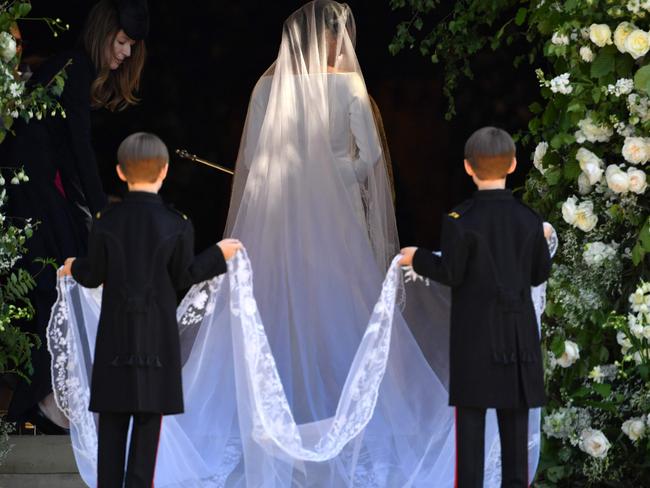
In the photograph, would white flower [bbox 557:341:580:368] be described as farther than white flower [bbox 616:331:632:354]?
Yes

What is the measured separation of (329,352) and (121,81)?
5.78 ft

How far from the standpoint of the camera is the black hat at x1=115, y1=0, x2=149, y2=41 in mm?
5398

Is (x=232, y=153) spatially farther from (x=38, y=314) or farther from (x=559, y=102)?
(x=559, y=102)

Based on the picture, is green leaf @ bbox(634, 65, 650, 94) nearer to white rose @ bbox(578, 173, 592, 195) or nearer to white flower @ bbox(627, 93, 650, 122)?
white flower @ bbox(627, 93, 650, 122)

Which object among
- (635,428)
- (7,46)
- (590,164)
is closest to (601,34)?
(590,164)

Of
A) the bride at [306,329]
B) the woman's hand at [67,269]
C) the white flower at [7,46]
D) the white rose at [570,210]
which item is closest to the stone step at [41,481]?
the bride at [306,329]

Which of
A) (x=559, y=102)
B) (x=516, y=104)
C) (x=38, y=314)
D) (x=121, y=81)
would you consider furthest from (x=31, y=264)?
(x=516, y=104)

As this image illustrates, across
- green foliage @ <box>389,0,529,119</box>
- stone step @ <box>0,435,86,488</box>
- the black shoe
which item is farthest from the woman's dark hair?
stone step @ <box>0,435,86,488</box>

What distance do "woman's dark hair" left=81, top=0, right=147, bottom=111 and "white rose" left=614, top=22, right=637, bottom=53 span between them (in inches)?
90.1

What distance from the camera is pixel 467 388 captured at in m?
3.60

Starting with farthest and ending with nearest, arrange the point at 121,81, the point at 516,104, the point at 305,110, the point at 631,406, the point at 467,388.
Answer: the point at 516,104 → the point at 121,81 → the point at 305,110 → the point at 631,406 → the point at 467,388

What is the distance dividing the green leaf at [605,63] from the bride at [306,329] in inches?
39.3

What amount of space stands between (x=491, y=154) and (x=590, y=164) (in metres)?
0.76

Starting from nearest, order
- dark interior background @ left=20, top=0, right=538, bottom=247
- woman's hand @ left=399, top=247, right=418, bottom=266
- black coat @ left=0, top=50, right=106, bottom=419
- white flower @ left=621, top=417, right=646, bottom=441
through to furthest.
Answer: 1. woman's hand @ left=399, top=247, right=418, bottom=266
2. white flower @ left=621, top=417, right=646, bottom=441
3. black coat @ left=0, top=50, right=106, bottom=419
4. dark interior background @ left=20, top=0, right=538, bottom=247
